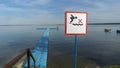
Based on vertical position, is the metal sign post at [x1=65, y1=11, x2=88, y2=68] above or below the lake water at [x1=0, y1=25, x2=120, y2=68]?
above

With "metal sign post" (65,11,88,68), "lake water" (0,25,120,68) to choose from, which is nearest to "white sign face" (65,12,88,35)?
"metal sign post" (65,11,88,68)

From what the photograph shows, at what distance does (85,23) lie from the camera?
602 centimetres

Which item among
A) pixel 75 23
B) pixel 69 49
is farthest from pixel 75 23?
pixel 69 49

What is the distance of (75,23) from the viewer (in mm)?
5914

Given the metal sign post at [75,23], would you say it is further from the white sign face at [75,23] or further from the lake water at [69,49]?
the lake water at [69,49]

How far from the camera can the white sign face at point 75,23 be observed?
5.88m

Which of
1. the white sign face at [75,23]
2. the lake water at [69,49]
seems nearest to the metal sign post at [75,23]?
the white sign face at [75,23]

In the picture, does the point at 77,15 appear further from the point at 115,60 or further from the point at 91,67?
the point at 115,60

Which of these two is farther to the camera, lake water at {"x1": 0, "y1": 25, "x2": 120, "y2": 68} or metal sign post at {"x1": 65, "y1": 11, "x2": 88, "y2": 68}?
lake water at {"x1": 0, "y1": 25, "x2": 120, "y2": 68}

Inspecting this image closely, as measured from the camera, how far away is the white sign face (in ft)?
19.3

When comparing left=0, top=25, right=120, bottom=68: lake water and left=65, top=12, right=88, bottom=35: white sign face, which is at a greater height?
left=65, top=12, right=88, bottom=35: white sign face

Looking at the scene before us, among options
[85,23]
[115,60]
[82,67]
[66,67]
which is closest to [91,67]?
[82,67]

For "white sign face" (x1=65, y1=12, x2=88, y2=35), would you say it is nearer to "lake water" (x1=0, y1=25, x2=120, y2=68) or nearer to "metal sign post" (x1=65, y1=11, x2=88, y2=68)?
"metal sign post" (x1=65, y1=11, x2=88, y2=68)

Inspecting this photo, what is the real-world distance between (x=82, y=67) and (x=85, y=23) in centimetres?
1705
